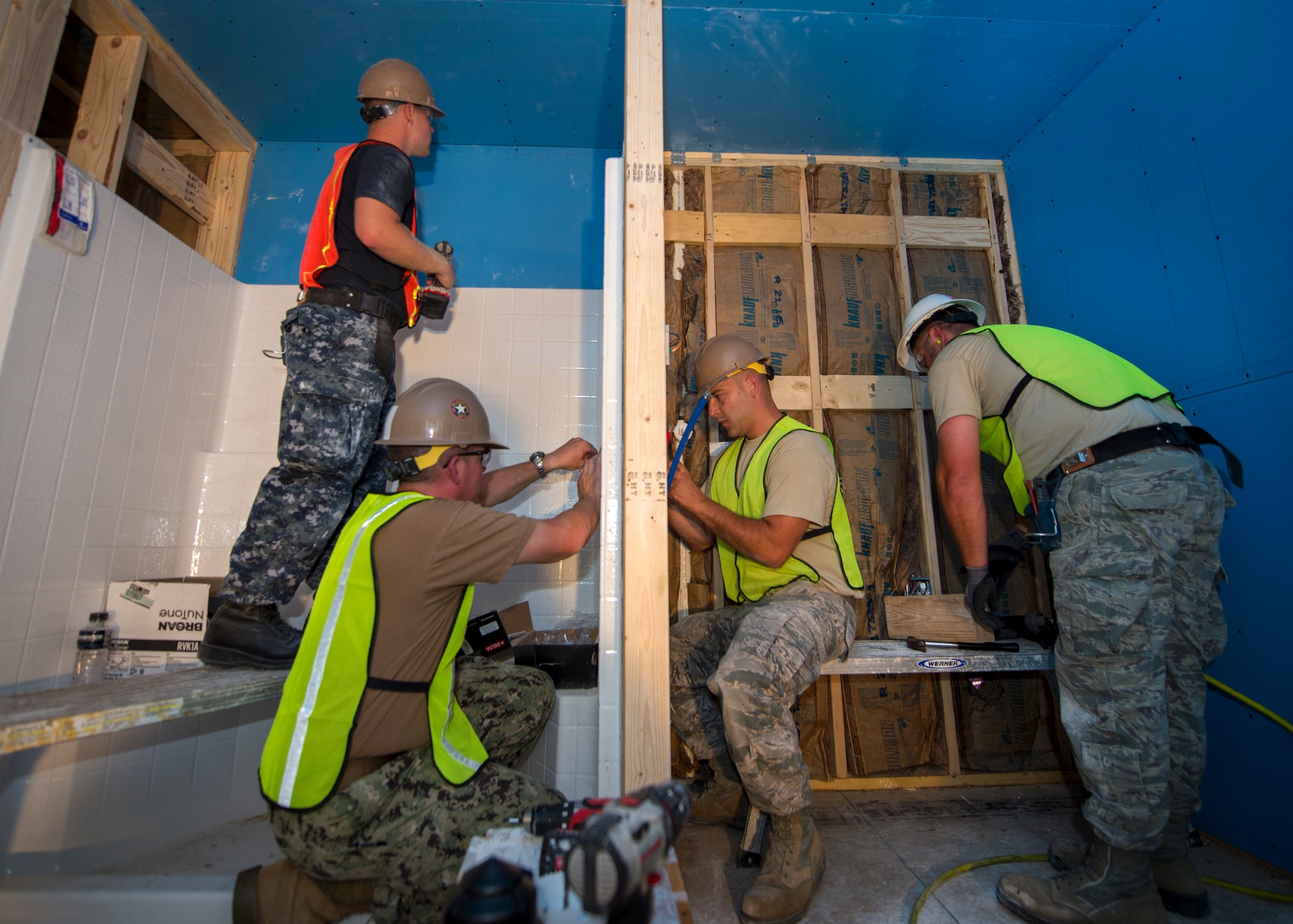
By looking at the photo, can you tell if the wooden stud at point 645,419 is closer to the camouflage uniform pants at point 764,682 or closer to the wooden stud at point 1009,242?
the camouflage uniform pants at point 764,682

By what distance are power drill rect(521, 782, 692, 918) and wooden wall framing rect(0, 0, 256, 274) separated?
8.98ft

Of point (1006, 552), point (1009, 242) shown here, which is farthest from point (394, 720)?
point (1009, 242)

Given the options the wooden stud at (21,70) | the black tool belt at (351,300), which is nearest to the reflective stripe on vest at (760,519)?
the black tool belt at (351,300)

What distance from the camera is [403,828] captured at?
1.38 metres

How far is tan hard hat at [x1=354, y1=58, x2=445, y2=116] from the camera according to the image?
2.31 m

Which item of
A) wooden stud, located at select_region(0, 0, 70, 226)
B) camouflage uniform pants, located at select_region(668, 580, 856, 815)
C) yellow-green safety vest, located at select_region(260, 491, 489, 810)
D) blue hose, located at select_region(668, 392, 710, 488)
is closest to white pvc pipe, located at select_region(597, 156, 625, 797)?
blue hose, located at select_region(668, 392, 710, 488)

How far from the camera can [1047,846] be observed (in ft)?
6.71

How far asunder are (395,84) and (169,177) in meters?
1.45

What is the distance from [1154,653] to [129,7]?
14.2 ft

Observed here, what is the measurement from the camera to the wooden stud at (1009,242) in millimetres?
3096

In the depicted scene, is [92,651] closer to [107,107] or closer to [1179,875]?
[107,107]

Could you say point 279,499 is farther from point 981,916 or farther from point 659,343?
point 981,916

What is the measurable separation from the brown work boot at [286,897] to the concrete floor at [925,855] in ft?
3.11

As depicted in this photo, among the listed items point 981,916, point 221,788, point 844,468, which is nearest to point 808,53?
point 844,468
